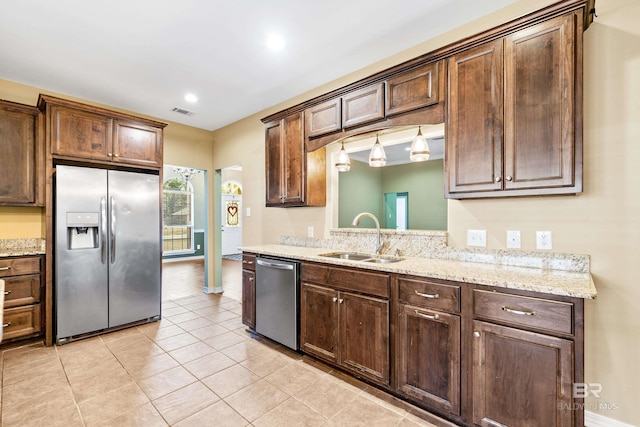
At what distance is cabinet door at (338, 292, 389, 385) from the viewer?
2.15m

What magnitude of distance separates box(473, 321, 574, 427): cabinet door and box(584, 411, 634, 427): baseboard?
1.81 feet

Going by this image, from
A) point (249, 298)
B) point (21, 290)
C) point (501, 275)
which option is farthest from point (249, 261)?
point (501, 275)

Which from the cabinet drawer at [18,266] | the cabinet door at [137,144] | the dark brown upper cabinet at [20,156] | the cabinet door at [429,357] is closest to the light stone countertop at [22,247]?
the cabinet drawer at [18,266]

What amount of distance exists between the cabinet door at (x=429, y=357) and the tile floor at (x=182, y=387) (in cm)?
18

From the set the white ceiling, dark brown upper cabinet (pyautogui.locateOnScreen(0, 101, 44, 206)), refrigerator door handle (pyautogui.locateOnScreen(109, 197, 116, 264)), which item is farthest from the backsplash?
dark brown upper cabinet (pyautogui.locateOnScreen(0, 101, 44, 206))

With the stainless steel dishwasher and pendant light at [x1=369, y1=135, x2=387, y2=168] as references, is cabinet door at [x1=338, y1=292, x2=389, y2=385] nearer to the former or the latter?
the stainless steel dishwasher

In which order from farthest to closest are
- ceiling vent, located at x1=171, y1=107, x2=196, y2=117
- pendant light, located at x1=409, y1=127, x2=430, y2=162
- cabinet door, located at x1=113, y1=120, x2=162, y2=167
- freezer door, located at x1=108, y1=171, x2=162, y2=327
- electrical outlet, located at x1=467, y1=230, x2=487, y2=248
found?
ceiling vent, located at x1=171, y1=107, x2=196, y2=117 < cabinet door, located at x1=113, y1=120, x2=162, y2=167 < freezer door, located at x1=108, y1=171, x2=162, y2=327 < pendant light, located at x1=409, y1=127, x2=430, y2=162 < electrical outlet, located at x1=467, y1=230, x2=487, y2=248

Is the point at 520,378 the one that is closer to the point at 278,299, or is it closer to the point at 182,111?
the point at 278,299

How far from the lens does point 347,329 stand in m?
2.38

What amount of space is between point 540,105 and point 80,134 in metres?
4.19

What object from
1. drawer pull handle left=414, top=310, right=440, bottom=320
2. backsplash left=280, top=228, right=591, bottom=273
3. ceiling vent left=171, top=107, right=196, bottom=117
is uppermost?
ceiling vent left=171, top=107, right=196, bottom=117

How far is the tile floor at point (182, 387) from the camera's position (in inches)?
76.5

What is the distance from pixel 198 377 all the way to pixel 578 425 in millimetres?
2482

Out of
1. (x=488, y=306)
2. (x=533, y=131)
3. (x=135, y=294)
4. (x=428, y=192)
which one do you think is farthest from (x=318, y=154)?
(x=135, y=294)
